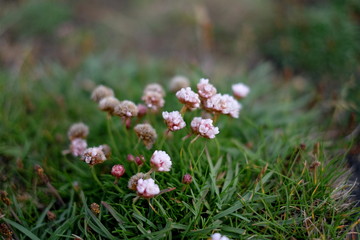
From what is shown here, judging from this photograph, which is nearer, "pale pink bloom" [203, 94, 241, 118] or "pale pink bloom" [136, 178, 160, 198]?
"pale pink bloom" [136, 178, 160, 198]

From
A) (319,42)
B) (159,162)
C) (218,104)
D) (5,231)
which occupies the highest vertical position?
(319,42)

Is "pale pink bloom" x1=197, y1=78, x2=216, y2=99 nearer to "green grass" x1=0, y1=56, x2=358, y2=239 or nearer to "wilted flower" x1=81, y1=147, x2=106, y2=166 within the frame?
"green grass" x1=0, y1=56, x2=358, y2=239

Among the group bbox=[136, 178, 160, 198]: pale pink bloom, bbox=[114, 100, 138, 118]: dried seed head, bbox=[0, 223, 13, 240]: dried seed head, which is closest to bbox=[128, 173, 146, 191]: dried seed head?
bbox=[136, 178, 160, 198]: pale pink bloom

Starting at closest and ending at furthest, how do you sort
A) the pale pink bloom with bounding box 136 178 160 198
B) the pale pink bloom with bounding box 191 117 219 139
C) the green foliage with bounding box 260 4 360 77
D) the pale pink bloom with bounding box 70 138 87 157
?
1. the pale pink bloom with bounding box 136 178 160 198
2. the pale pink bloom with bounding box 191 117 219 139
3. the pale pink bloom with bounding box 70 138 87 157
4. the green foliage with bounding box 260 4 360 77

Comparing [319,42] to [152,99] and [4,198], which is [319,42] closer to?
[152,99]

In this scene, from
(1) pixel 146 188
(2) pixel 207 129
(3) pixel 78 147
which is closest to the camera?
(1) pixel 146 188

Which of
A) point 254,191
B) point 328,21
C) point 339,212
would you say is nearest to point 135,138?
point 254,191

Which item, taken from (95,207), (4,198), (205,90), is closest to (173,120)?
(205,90)

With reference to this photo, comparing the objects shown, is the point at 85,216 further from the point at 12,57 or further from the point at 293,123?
the point at 12,57
